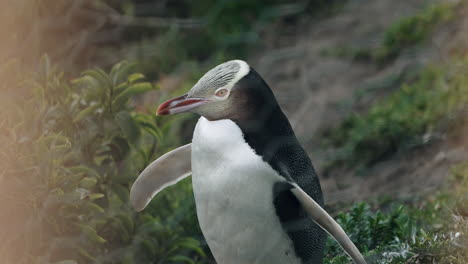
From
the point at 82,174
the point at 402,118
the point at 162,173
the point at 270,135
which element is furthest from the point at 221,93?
the point at 402,118

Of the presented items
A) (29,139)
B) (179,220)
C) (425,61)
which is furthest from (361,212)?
(425,61)

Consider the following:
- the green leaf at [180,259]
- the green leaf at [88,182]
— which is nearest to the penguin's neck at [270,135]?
the green leaf at [88,182]

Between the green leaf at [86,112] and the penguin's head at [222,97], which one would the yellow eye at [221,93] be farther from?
the green leaf at [86,112]

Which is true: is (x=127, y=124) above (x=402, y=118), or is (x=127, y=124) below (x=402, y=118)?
above

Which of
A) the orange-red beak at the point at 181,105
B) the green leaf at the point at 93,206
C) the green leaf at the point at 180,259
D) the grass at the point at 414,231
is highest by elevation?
the orange-red beak at the point at 181,105

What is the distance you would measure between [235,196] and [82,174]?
429 millimetres

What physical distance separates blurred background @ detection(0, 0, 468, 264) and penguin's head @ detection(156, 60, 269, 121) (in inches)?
14.3

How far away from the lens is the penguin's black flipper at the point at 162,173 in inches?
63.9

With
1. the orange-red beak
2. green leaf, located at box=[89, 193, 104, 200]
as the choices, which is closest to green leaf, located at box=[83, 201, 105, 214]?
green leaf, located at box=[89, 193, 104, 200]

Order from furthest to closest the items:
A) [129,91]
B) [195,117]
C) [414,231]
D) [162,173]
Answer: [195,117], [129,91], [414,231], [162,173]

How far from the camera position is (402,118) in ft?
8.64

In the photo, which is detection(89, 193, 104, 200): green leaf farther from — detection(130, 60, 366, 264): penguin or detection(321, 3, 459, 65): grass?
detection(321, 3, 459, 65): grass

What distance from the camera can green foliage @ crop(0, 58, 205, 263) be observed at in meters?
1.61

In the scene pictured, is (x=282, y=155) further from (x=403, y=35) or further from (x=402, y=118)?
(x=403, y=35)
